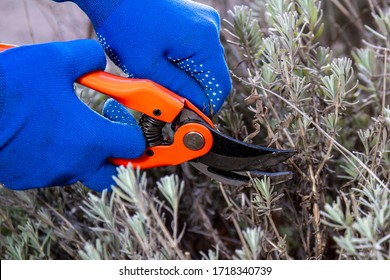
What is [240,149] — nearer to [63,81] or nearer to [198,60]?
[198,60]

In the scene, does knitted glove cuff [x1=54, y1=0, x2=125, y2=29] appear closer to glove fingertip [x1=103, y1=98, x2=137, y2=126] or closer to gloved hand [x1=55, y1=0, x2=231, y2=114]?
gloved hand [x1=55, y1=0, x2=231, y2=114]

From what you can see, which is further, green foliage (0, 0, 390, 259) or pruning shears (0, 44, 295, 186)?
pruning shears (0, 44, 295, 186)

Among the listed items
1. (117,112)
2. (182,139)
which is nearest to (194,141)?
(182,139)

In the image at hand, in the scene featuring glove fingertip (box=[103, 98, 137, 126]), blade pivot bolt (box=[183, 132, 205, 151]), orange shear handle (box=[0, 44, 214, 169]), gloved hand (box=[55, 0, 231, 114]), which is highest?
gloved hand (box=[55, 0, 231, 114])

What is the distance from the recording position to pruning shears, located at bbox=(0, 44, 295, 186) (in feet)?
4.19

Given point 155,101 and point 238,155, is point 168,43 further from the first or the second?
point 238,155

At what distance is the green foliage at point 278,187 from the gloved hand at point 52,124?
0.31 feet

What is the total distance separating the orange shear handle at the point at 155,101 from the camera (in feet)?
4.18

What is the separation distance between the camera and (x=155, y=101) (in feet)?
4.21

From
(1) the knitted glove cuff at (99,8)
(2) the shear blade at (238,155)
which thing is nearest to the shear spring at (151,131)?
(2) the shear blade at (238,155)

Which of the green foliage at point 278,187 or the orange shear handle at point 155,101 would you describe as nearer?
the green foliage at point 278,187

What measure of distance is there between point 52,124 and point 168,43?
0.30 m

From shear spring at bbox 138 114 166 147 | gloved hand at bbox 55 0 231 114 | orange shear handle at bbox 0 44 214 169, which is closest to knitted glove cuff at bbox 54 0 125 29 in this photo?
gloved hand at bbox 55 0 231 114

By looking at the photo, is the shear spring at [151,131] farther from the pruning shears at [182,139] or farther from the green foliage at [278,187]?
the green foliage at [278,187]
